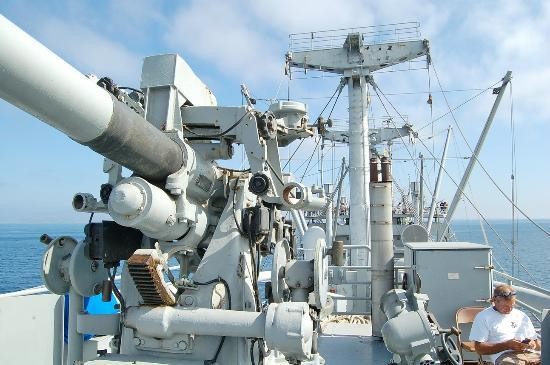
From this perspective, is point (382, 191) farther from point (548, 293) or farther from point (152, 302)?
point (152, 302)

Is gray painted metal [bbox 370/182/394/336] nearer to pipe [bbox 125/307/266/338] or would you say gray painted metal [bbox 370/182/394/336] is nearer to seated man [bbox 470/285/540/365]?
Result: seated man [bbox 470/285/540/365]

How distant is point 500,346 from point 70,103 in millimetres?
4207

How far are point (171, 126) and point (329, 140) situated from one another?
1617 cm

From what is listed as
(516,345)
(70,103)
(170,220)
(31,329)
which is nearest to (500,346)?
(516,345)

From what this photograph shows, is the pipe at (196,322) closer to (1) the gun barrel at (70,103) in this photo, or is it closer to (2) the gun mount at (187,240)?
(2) the gun mount at (187,240)

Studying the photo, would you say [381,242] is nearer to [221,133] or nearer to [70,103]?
[221,133]

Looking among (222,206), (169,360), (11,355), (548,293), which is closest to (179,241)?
(222,206)

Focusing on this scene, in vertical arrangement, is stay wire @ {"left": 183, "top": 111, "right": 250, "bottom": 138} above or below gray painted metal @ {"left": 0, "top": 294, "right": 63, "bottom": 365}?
above

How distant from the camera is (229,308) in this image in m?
4.69

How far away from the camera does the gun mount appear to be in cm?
405

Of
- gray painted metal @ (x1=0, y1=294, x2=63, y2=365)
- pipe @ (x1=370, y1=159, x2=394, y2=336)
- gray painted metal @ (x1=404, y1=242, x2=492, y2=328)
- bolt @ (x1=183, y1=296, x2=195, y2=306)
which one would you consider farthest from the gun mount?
gray painted metal @ (x1=404, y1=242, x2=492, y2=328)

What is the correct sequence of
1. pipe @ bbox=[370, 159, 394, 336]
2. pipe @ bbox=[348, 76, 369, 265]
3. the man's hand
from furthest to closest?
pipe @ bbox=[348, 76, 369, 265]
pipe @ bbox=[370, 159, 394, 336]
the man's hand

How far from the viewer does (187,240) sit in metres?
4.83

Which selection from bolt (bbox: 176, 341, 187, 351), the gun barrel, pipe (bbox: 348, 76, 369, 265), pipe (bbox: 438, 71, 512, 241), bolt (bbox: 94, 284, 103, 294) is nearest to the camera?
the gun barrel
